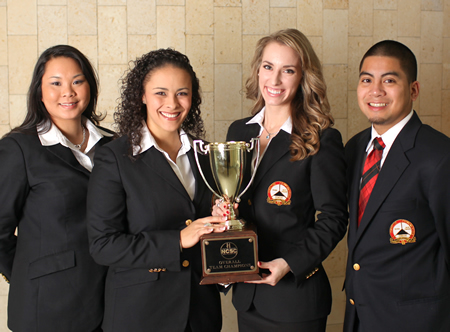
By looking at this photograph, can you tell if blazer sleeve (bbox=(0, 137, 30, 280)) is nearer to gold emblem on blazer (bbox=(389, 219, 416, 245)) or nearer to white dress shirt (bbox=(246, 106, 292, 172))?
white dress shirt (bbox=(246, 106, 292, 172))

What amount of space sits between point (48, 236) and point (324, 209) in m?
1.31

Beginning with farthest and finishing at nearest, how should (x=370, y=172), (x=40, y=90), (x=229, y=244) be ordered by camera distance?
1. (x=40, y=90)
2. (x=370, y=172)
3. (x=229, y=244)

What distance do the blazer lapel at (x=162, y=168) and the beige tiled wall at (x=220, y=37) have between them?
1.66 m

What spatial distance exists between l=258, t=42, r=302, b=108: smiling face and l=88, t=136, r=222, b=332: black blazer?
0.65 m

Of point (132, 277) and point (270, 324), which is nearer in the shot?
point (132, 277)

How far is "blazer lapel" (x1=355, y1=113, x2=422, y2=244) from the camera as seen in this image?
1.88m

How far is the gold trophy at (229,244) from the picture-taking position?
179cm

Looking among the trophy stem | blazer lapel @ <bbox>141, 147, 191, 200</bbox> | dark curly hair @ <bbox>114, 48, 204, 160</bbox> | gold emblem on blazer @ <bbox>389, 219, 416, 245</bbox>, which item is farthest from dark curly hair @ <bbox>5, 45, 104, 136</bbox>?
gold emblem on blazer @ <bbox>389, 219, 416, 245</bbox>

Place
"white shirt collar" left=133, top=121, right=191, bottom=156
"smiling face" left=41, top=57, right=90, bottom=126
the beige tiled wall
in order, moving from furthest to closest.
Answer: the beige tiled wall, "smiling face" left=41, top=57, right=90, bottom=126, "white shirt collar" left=133, top=121, right=191, bottom=156

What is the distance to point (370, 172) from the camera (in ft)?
6.70

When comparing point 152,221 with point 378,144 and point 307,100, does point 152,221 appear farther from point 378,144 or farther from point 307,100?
point 378,144

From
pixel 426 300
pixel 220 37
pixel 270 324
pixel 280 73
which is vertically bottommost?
pixel 270 324

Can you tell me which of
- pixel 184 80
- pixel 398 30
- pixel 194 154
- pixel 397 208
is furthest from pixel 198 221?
pixel 398 30

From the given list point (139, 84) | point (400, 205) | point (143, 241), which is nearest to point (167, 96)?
point (139, 84)
